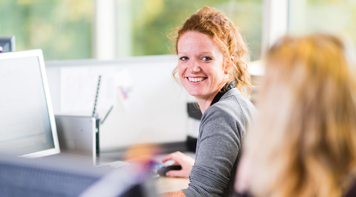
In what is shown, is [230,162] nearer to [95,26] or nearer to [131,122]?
[131,122]

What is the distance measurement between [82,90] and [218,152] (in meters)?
0.88

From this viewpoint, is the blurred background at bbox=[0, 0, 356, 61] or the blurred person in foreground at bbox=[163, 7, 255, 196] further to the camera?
the blurred background at bbox=[0, 0, 356, 61]

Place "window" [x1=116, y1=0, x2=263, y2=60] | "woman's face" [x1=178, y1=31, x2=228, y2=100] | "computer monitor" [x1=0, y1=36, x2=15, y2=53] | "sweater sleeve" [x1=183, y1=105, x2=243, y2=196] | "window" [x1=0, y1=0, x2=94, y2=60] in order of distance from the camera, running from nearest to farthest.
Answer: "sweater sleeve" [x1=183, y1=105, x2=243, y2=196] < "woman's face" [x1=178, y1=31, x2=228, y2=100] < "computer monitor" [x1=0, y1=36, x2=15, y2=53] < "window" [x1=0, y1=0, x2=94, y2=60] < "window" [x1=116, y1=0, x2=263, y2=60]

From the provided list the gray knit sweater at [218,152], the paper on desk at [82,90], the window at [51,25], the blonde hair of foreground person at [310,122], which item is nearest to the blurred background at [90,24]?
the window at [51,25]

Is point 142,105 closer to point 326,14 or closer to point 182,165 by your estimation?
point 182,165

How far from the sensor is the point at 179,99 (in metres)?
1.90

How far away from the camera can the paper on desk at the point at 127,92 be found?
5.85 feet

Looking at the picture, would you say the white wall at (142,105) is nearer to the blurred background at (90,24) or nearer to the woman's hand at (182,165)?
the woman's hand at (182,165)

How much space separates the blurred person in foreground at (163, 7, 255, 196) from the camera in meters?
1.05

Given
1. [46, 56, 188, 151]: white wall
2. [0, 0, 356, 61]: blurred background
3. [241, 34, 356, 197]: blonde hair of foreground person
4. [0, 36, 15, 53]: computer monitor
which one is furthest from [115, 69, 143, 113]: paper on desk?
[0, 0, 356, 61]: blurred background

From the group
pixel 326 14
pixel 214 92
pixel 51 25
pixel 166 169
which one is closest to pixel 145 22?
pixel 51 25

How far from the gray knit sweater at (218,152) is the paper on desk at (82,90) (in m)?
0.76

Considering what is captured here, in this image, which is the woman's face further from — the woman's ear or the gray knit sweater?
the gray knit sweater

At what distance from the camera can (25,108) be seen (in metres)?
1.34
